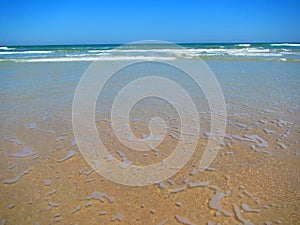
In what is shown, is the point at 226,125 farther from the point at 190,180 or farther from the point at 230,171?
the point at 190,180

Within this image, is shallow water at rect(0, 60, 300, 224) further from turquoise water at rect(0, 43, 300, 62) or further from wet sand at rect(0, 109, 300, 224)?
turquoise water at rect(0, 43, 300, 62)

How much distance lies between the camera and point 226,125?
428cm

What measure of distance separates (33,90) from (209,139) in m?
5.55

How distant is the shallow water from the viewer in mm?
2232

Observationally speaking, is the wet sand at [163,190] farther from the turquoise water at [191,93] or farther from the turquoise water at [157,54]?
the turquoise water at [157,54]

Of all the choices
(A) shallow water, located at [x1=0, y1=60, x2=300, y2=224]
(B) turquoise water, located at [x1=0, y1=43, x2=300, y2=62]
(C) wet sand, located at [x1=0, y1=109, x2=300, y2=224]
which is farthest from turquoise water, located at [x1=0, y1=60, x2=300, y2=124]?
(B) turquoise water, located at [x1=0, y1=43, x2=300, y2=62]

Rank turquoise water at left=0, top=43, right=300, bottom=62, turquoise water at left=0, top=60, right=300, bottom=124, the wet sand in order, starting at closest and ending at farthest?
the wet sand → turquoise water at left=0, top=60, right=300, bottom=124 → turquoise water at left=0, top=43, right=300, bottom=62

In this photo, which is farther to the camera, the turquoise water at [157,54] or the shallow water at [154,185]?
the turquoise water at [157,54]

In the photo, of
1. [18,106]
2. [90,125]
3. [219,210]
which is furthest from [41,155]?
[18,106]

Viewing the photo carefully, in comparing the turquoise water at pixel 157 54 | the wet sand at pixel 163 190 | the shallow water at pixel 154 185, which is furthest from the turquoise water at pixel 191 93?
the turquoise water at pixel 157 54

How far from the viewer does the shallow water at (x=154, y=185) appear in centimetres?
223

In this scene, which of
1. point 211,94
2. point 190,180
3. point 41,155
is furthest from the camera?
A: point 211,94

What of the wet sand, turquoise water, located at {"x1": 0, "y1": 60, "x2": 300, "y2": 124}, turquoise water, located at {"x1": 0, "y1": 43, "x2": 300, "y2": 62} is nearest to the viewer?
the wet sand

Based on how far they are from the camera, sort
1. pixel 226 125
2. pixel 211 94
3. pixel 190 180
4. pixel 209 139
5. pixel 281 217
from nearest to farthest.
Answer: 1. pixel 281 217
2. pixel 190 180
3. pixel 209 139
4. pixel 226 125
5. pixel 211 94
